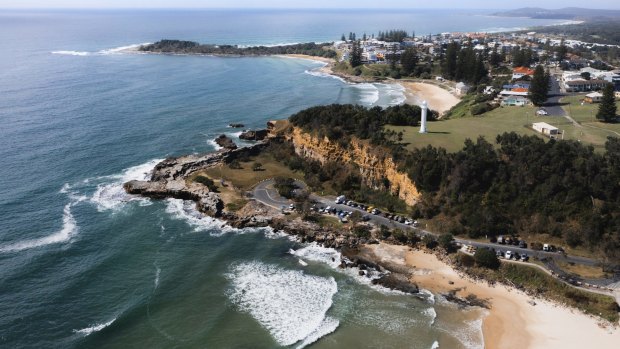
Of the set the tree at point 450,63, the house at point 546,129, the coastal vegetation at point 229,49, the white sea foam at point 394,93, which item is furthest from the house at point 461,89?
the coastal vegetation at point 229,49

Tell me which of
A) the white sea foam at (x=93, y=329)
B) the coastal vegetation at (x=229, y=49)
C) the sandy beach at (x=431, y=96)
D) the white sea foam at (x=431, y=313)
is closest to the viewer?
the white sea foam at (x=93, y=329)

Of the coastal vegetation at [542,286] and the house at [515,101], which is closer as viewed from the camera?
the coastal vegetation at [542,286]

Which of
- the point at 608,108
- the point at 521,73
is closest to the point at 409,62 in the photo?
the point at 521,73

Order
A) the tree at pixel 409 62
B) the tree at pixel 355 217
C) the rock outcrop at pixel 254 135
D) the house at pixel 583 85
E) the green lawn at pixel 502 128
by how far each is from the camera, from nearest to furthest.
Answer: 1. the tree at pixel 355 217
2. the green lawn at pixel 502 128
3. the rock outcrop at pixel 254 135
4. the house at pixel 583 85
5. the tree at pixel 409 62

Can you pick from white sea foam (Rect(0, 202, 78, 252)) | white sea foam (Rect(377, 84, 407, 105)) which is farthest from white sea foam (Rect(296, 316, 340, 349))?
white sea foam (Rect(377, 84, 407, 105))

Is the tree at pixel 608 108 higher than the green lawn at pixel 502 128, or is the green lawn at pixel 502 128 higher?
the tree at pixel 608 108

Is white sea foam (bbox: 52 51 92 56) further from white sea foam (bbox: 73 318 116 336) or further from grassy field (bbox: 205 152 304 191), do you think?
white sea foam (bbox: 73 318 116 336)

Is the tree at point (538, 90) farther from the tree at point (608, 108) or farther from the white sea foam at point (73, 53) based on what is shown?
the white sea foam at point (73, 53)

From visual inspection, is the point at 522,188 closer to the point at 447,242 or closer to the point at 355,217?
the point at 447,242
